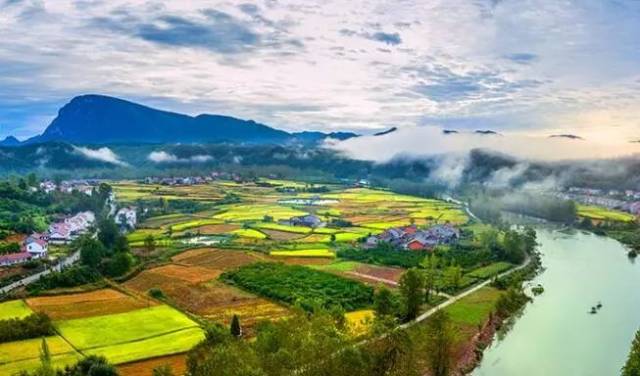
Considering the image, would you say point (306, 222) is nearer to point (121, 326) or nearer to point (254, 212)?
point (254, 212)

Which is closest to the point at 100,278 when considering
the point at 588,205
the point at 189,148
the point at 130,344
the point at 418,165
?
the point at 130,344

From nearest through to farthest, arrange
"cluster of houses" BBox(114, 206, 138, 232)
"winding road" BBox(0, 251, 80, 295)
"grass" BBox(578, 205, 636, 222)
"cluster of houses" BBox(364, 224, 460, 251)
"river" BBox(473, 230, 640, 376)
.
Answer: "river" BBox(473, 230, 640, 376)
"winding road" BBox(0, 251, 80, 295)
"cluster of houses" BBox(364, 224, 460, 251)
"cluster of houses" BBox(114, 206, 138, 232)
"grass" BBox(578, 205, 636, 222)

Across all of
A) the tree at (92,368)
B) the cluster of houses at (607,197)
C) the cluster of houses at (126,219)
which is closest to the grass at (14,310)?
the tree at (92,368)

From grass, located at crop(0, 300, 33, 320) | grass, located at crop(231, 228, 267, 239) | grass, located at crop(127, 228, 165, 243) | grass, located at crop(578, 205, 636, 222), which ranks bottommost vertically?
grass, located at crop(0, 300, 33, 320)

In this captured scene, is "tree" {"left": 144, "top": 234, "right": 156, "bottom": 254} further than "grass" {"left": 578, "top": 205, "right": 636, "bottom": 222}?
No

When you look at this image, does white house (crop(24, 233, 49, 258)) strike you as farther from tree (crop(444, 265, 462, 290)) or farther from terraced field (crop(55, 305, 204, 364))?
tree (crop(444, 265, 462, 290))

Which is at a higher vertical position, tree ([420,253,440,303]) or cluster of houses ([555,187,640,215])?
cluster of houses ([555,187,640,215])

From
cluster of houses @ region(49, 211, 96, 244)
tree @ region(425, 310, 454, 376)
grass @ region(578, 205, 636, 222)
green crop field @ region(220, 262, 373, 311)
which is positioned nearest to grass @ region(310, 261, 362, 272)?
green crop field @ region(220, 262, 373, 311)

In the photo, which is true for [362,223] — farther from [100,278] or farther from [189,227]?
[100,278]

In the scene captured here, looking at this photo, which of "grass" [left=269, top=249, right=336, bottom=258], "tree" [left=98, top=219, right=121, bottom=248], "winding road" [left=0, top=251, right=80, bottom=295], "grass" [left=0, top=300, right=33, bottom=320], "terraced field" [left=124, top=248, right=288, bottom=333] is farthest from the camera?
"tree" [left=98, top=219, right=121, bottom=248]
